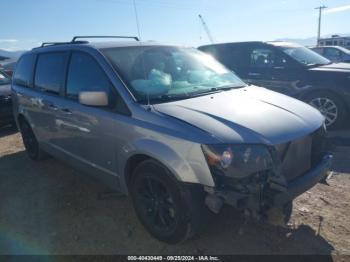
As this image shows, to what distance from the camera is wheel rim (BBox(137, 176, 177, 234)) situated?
3033 mm

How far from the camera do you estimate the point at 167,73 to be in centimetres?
371

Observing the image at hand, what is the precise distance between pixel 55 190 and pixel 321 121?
136 inches

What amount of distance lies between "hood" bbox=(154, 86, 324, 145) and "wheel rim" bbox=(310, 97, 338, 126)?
11.2 ft

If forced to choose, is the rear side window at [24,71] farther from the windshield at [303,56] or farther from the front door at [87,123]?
the windshield at [303,56]

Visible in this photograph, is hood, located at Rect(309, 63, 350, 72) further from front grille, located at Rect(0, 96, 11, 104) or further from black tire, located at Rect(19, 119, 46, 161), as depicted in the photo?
front grille, located at Rect(0, 96, 11, 104)

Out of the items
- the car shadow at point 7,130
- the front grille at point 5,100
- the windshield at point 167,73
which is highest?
the windshield at point 167,73

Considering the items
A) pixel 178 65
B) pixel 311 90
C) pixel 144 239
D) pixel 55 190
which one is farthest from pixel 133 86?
pixel 311 90

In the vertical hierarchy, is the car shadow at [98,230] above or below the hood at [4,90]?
below

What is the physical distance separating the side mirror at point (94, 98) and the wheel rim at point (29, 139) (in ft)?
9.29

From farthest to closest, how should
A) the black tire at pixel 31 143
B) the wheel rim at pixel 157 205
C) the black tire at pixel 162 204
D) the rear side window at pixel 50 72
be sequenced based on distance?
the black tire at pixel 31 143
the rear side window at pixel 50 72
the wheel rim at pixel 157 205
the black tire at pixel 162 204

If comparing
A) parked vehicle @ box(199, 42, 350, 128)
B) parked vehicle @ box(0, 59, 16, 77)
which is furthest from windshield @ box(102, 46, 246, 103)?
parked vehicle @ box(0, 59, 16, 77)

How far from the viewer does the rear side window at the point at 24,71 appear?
5309mm

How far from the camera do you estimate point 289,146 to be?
2.84 metres

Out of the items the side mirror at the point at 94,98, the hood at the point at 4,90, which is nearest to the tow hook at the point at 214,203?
the side mirror at the point at 94,98
